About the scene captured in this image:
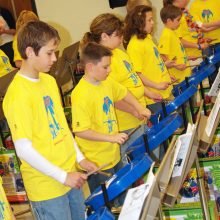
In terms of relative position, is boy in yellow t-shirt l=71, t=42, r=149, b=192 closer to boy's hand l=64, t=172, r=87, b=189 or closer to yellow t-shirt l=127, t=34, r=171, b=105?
boy's hand l=64, t=172, r=87, b=189

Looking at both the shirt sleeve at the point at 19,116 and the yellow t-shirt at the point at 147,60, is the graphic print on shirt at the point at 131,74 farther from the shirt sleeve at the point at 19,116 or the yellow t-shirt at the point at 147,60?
the shirt sleeve at the point at 19,116

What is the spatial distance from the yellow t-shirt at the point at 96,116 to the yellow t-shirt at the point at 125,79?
0.31 metres

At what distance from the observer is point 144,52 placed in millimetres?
3121

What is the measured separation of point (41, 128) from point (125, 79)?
3.42 feet

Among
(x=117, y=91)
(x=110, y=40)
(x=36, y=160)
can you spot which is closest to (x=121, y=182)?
(x=36, y=160)

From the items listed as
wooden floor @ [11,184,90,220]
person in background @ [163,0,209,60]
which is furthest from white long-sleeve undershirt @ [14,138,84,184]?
person in background @ [163,0,209,60]

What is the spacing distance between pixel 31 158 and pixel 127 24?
157 centimetres

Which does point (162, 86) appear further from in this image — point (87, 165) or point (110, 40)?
point (87, 165)

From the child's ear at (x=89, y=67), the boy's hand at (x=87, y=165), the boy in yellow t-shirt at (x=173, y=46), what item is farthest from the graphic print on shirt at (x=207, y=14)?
the boy's hand at (x=87, y=165)

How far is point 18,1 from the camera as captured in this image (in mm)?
6617

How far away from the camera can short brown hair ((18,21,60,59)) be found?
74.5 inches

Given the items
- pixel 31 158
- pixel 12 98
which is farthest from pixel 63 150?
pixel 12 98

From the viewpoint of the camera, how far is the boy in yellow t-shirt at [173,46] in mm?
3607

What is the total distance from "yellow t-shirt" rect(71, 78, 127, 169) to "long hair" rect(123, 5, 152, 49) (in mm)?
706
